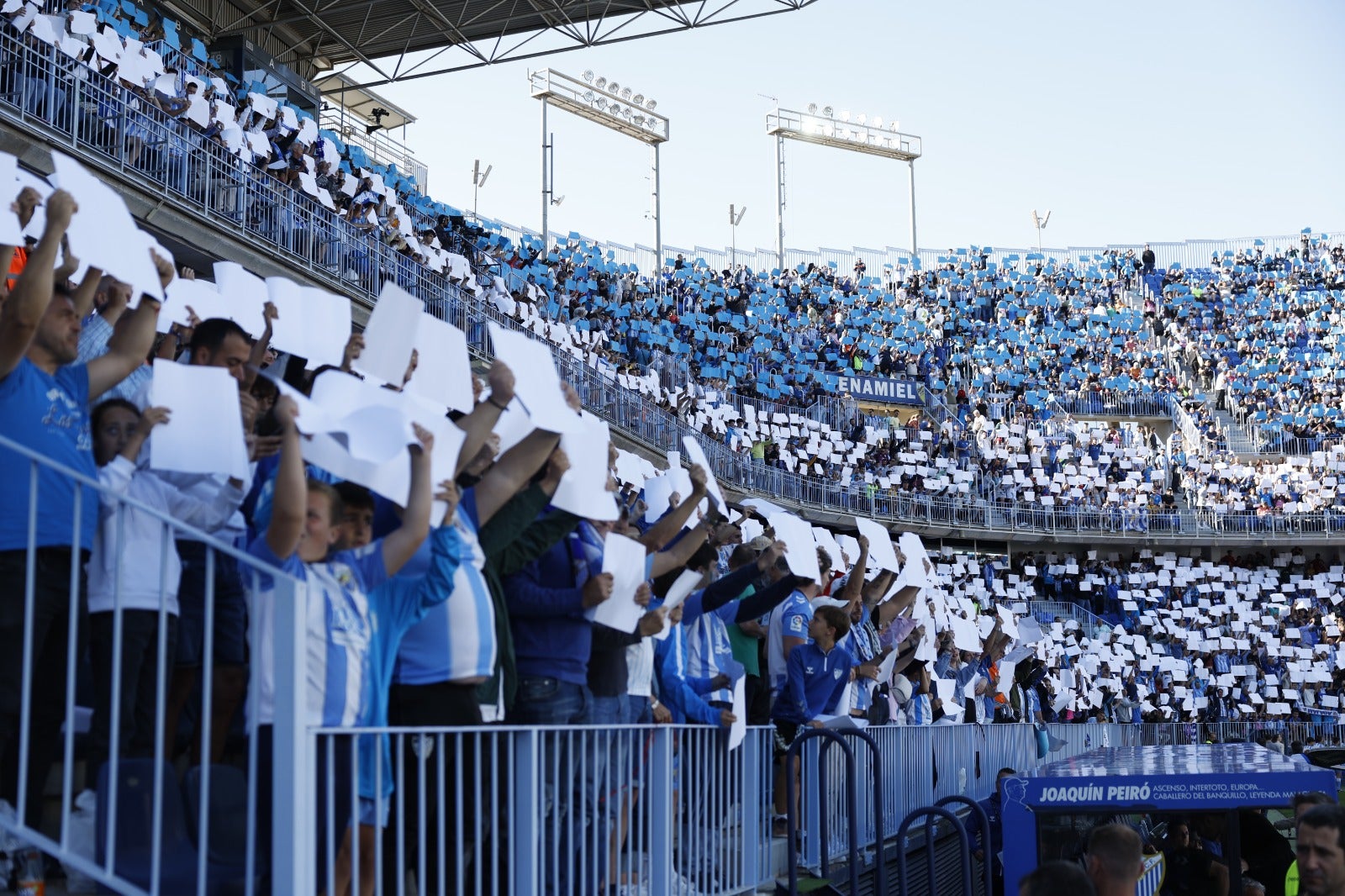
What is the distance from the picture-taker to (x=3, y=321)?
15.7 feet

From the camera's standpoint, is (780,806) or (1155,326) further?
(1155,326)

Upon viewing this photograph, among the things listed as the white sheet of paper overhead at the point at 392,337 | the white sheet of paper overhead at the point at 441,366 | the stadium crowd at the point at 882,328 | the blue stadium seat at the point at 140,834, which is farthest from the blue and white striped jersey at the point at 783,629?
the stadium crowd at the point at 882,328

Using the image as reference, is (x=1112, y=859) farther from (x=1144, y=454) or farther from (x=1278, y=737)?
(x=1144, y=454)

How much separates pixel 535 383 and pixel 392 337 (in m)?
0.56

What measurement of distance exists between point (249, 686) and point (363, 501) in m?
1.04

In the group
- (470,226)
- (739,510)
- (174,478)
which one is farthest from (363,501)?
(470,226)

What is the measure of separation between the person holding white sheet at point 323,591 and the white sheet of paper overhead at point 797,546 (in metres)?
3.93

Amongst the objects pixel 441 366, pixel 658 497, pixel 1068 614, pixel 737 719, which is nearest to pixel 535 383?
pixel 441 366

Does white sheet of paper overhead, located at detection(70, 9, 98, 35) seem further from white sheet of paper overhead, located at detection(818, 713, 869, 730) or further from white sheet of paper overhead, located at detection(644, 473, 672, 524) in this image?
white sheet of paper overhead, located at detection(818, 713, 869, 730)

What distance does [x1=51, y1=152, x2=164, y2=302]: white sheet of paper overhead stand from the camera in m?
5.28

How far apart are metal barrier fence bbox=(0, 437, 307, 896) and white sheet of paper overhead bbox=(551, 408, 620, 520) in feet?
5.55

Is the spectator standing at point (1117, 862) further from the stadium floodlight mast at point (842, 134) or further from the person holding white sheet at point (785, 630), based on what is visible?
the stadium floodlight mast at point (842, 134)

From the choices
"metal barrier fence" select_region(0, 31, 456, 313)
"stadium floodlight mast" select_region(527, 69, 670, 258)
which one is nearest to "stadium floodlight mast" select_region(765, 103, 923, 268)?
"stadium floodlight mast" select_region(527, 69, 670, 258)

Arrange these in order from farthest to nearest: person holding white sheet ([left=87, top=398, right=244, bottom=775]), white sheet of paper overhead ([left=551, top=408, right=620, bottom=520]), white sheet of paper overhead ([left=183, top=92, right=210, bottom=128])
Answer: white sheet of paper overhead ([left=183, top=92, right=210, bottom=128]) < white sheet of paper overhead ([left=551, top=408, right=620, bottom=520]) < person holding white sheet ([left=87, top=398, right=244, bottom=775])
